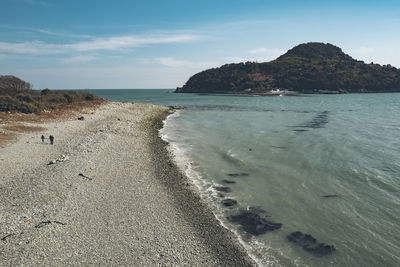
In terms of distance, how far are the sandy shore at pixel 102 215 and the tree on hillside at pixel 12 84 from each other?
3416cm

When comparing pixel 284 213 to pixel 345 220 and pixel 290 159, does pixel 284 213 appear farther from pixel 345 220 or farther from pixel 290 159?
pixel 290 159

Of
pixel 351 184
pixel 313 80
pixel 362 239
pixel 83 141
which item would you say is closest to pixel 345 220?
pixel 362 239

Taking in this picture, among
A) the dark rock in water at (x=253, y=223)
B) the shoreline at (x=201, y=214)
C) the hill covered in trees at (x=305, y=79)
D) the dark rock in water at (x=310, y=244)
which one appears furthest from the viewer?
the hill covered in trees at (x=305, y=79)

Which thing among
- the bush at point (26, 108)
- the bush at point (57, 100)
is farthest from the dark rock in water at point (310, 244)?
the bush at point (57, 100)

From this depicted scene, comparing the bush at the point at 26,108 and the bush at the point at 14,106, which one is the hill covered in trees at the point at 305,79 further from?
the bush at the point at 14,106

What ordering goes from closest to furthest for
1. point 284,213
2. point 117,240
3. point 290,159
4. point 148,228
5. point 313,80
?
point 117,240 < point 148,228 < point 284,213 < point 290,159 < point 313,80

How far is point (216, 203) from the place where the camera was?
1290 centimetres

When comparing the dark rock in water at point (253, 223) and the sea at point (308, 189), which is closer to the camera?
the sea at point (308, 189)

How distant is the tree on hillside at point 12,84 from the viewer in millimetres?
44312

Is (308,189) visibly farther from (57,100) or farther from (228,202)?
(57,100)

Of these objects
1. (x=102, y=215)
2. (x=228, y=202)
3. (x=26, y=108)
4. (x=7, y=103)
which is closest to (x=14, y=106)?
(x=7, y=103)

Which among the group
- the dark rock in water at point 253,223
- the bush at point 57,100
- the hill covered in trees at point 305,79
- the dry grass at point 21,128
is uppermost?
the hill covered in trees at point 305,79

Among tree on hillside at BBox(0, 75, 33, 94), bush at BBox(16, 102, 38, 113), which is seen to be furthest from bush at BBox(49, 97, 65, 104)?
bush at BBox(16, 102, 38, 113)

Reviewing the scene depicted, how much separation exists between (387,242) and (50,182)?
53.7 feet
